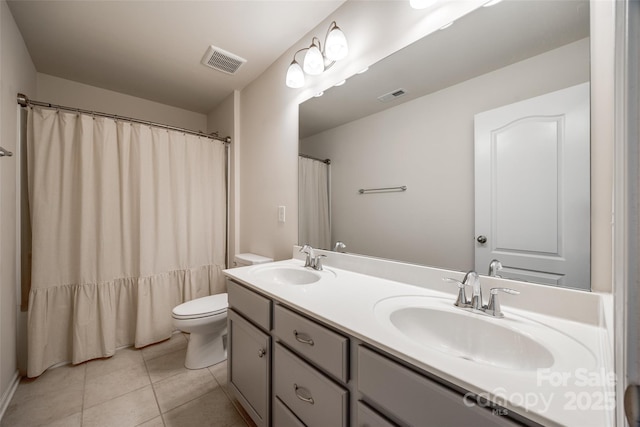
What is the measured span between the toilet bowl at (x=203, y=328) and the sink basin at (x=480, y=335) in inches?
52.8

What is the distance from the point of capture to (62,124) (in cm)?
181

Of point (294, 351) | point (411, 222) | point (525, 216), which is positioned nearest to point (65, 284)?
point (294, 351)

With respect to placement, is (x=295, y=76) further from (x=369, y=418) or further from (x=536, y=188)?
(x=369, y=418)

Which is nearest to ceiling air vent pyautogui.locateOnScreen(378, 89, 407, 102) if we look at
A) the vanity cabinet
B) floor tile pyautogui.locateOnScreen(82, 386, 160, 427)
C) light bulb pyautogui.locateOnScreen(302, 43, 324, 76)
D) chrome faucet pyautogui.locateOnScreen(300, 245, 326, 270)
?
light bulb pyautogui.locateOnScreen(302, 43, 324, 76)

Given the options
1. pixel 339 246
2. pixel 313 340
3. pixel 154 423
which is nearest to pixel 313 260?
pixel 339 246

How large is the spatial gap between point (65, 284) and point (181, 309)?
2.89 feet

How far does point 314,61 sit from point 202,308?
6.12ft

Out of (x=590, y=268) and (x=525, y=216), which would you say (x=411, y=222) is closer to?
(x=525, y=216)

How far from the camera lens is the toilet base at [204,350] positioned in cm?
180

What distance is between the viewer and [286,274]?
5.21 ft

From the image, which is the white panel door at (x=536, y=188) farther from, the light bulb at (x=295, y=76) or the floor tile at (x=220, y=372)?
the floor tile at (x=220, y=372)

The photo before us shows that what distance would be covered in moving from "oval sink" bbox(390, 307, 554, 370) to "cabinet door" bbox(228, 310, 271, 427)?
626 mm

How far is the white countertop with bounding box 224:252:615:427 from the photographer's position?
449 millimetres

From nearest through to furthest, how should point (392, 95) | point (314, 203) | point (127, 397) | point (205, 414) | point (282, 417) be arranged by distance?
point (282, 417)
point (392, 95)
point (205, 414)
point (127, 397)
point (314, 203)
